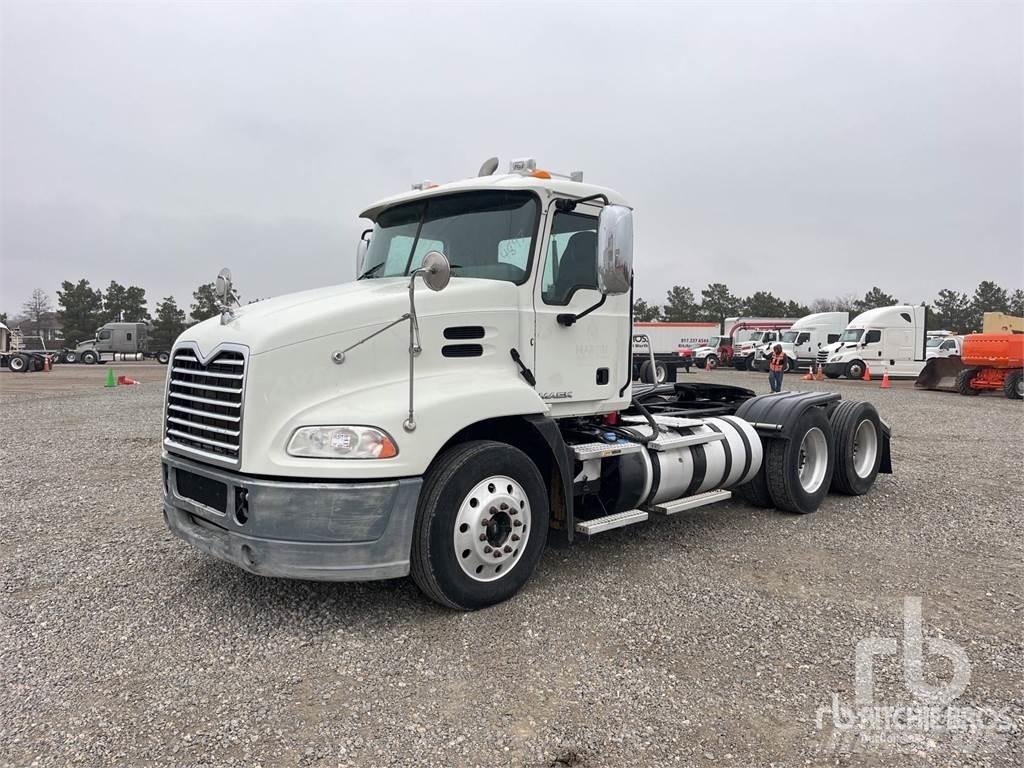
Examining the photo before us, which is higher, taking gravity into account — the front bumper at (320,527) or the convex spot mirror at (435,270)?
the convex spot mirror at (435,270)

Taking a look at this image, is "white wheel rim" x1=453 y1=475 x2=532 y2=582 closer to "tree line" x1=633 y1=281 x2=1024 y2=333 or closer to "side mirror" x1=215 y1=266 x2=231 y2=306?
"side mirror" x1=215 y1=266 x2=231 y2=306

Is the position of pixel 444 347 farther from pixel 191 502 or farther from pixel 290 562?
pixel 191 502

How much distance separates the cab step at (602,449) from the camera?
16.0 feet

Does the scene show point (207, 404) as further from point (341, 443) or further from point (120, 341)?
point (120, 341)

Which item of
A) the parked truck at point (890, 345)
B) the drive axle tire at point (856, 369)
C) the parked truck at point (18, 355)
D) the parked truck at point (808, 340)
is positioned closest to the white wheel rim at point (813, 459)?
the parked truck at point (890, 345)

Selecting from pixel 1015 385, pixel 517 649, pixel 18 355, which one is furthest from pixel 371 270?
pixel 18 355

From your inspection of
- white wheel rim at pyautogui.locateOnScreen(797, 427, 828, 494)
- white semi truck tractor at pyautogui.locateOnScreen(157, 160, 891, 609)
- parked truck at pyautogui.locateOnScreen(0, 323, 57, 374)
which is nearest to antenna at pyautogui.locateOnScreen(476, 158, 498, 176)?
white semi truck tractor at pyautogui.locateOnScreen(157, 160, 891, 609)

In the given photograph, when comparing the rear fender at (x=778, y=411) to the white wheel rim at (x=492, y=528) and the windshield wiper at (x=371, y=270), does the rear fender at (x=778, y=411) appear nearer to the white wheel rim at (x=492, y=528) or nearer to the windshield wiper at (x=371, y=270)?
the white wheel rim at (x=492, y=528)

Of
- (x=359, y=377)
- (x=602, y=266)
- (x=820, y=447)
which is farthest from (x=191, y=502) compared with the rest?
(x=820, y=447)

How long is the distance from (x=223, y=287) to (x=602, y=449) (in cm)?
285

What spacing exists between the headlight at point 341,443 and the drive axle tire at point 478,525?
420 millimetres

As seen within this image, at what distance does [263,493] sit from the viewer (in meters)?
3.75

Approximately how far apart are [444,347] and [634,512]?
78.5 inches

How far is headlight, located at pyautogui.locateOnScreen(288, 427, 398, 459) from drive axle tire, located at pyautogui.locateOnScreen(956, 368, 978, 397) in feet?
80.1
